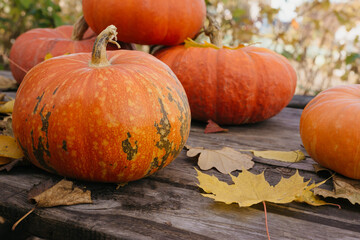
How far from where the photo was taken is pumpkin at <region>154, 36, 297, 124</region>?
1754mm

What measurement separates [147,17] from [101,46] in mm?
760

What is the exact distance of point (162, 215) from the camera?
A: 35.1 inches

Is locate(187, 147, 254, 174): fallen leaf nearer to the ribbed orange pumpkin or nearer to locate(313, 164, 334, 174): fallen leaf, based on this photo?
locate(313, 164, 334, 174): fallen leaf

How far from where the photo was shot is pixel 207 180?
99 cm

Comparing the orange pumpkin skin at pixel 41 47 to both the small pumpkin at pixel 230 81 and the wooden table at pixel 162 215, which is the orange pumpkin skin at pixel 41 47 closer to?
the small pumpkin at pixel 230 81

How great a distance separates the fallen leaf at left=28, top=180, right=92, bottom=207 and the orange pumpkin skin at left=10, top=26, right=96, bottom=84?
1154mm

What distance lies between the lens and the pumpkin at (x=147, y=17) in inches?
68.1

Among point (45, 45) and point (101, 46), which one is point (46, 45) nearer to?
point (45, 45)

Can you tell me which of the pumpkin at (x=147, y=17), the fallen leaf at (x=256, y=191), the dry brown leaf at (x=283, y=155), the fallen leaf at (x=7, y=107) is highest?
the pumpkin at (x=147, y=17)

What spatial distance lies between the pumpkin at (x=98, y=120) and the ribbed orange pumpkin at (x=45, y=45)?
0.96 m

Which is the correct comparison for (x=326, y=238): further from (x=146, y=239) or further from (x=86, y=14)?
(x=86, y=14)

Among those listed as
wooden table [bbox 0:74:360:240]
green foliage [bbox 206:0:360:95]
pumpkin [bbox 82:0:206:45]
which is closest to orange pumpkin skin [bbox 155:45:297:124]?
pumpkin [bbox 82:0:206:45]

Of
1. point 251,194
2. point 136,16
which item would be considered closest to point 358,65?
point 136,16

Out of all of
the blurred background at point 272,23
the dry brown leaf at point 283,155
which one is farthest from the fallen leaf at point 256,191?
the blurred background at point 272,23
